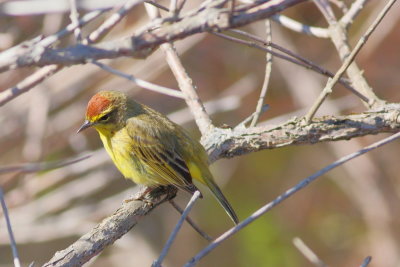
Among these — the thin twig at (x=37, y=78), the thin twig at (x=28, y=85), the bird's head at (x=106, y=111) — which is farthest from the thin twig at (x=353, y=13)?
the thin twig at (x=28, y=85)

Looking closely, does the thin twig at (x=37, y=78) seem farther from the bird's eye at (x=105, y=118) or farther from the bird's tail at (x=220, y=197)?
the bird's eye at (x=105, y=118)

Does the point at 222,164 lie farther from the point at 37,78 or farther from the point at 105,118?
the point at 37,78

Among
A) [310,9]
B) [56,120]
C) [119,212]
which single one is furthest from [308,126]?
[310,9]

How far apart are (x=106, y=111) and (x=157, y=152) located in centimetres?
47

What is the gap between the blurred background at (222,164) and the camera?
573 centimetres

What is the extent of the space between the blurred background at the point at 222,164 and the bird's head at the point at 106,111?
38.7 inches

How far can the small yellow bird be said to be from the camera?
13.9ft

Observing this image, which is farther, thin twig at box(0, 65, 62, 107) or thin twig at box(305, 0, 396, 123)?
thin twig at box(305, 0, 396, 123)

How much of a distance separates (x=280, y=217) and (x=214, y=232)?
0.93m

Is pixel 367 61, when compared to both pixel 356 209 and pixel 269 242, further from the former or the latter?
pixel 269 242

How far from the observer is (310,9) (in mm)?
7512

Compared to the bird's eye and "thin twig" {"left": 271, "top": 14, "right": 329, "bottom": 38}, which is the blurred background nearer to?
the bird's eye

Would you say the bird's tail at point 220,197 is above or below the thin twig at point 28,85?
below

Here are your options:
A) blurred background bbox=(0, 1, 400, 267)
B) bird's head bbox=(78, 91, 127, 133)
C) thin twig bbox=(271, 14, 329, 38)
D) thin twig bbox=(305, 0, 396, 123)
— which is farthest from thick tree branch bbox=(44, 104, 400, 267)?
blurred background bbox=(0, 1, 400, 267)
